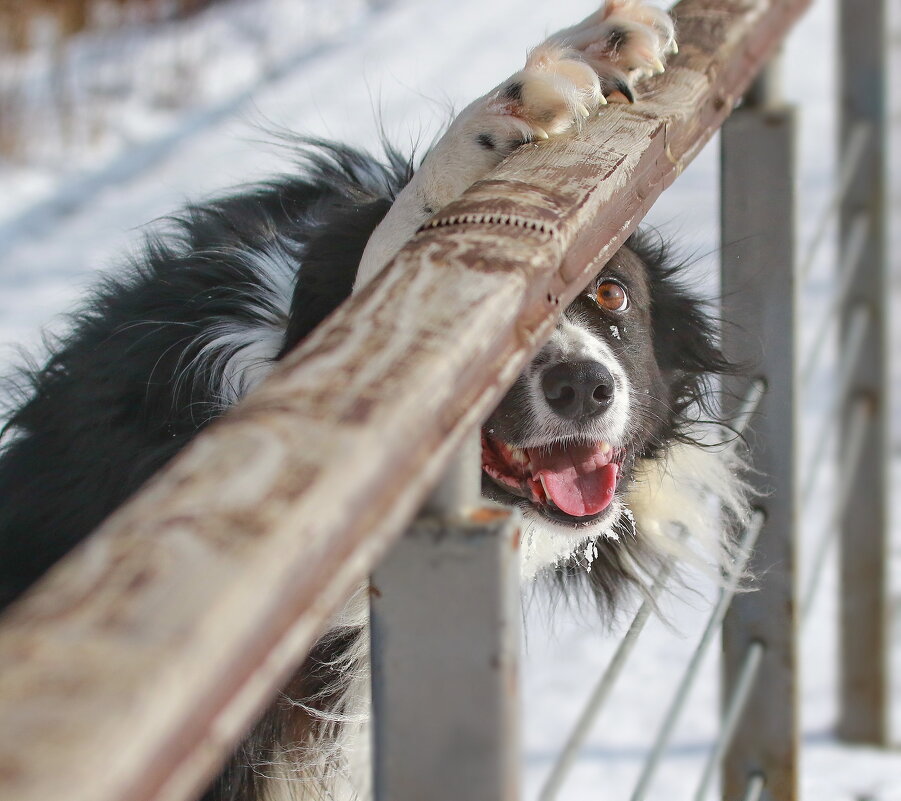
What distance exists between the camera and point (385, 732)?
58 cm

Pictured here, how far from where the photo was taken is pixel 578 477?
5.06ft

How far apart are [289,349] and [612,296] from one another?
1.45ft

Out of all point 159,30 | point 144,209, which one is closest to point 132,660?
point 144,209

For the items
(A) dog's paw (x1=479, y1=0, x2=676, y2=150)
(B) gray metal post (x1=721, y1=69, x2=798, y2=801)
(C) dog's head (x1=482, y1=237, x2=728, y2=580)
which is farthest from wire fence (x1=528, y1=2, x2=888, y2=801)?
(A) dog's paw (x1=479, y1=0, x2=676, y2=150)

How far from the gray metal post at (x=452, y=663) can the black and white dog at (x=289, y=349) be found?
29.4 inches

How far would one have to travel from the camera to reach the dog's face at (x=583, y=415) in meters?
1.40

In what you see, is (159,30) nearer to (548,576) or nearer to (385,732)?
(548,576)

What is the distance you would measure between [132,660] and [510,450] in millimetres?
1111

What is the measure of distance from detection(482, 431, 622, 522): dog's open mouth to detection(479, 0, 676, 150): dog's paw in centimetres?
43

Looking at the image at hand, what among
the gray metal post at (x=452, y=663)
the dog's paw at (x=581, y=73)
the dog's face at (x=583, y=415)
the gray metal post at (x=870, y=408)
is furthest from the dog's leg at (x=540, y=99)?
the gray metal post at (x=870, y=408)

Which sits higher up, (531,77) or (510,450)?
(531,77)

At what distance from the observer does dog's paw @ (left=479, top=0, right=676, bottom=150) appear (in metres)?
1.10

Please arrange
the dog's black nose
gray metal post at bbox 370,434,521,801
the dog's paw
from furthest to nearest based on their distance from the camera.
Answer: the dog's black nose
the dog's paw
gray metal post at bbox 370,434,521,801

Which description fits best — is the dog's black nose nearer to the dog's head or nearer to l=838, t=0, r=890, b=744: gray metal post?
the dog's head
